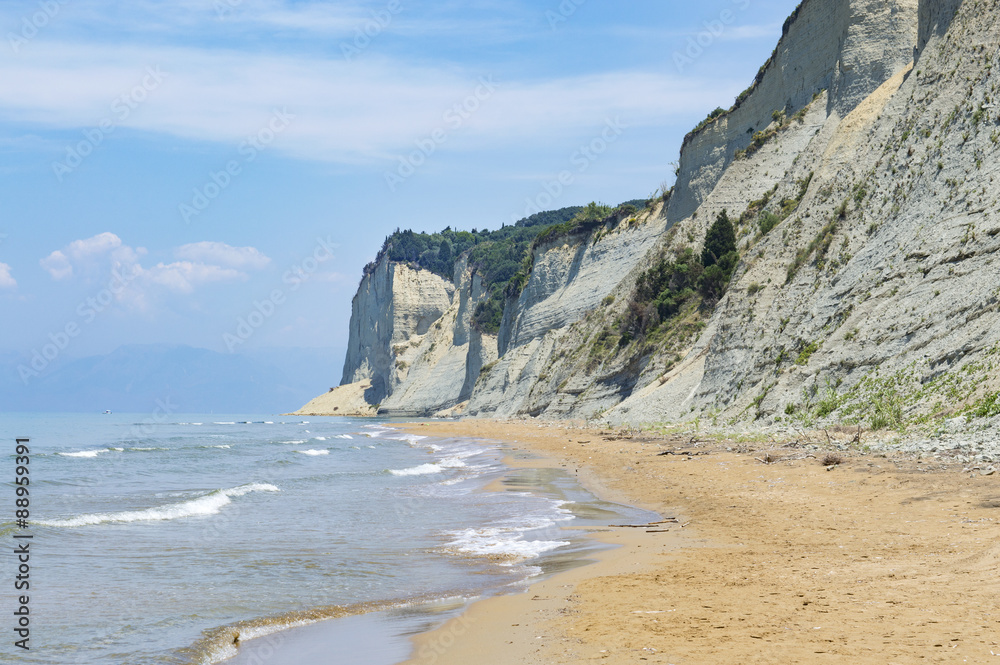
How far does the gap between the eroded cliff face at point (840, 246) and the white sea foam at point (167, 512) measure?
14163 millimetres

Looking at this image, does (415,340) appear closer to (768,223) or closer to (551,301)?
(551,301)

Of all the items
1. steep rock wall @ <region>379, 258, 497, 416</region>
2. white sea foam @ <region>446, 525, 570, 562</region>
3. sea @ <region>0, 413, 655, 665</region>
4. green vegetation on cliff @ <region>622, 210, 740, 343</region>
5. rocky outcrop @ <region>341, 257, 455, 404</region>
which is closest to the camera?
sea @ <region>0, 413, 655, 665</region>

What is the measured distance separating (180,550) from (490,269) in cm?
9614

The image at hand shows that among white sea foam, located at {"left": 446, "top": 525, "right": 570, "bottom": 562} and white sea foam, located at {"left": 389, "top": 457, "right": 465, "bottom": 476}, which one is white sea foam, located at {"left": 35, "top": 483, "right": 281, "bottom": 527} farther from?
white sea foam, located at {"left": 446, "top": 525, "right": 570, "bottom": 562}

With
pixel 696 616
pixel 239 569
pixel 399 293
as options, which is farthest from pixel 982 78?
pixel 399 293

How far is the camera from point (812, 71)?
41469mm

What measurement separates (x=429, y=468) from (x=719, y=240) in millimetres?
21931

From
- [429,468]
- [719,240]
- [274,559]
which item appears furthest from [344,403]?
[274,559]

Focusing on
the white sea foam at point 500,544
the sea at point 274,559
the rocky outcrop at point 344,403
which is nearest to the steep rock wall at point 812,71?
the sea at point 274,559

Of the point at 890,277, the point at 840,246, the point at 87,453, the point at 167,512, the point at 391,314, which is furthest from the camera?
the point at 391,314

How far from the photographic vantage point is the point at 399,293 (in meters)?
123

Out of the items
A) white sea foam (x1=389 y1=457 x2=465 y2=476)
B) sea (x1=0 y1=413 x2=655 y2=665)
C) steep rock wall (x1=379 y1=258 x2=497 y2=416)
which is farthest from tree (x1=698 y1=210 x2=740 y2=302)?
steep rock wall (x1=379 y1=258 x2=497 y2=416)

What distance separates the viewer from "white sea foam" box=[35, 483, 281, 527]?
14827 millimetres

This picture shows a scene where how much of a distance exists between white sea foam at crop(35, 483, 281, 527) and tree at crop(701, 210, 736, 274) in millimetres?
28675
